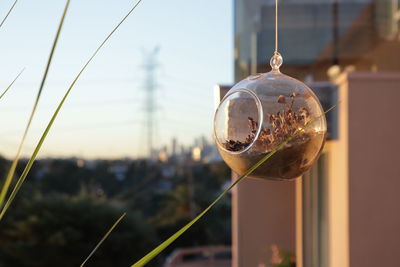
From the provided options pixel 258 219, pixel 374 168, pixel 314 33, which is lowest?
pixel 258 219

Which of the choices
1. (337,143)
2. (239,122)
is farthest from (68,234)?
(239,122)

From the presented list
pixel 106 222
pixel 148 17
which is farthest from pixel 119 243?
pixel 148 17

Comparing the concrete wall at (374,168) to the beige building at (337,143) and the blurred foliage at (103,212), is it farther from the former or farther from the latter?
the blurred foliage at (103,212)

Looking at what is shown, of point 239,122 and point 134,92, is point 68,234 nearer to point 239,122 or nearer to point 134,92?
point 134,92

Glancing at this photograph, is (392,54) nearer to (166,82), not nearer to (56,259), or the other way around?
(56,259)

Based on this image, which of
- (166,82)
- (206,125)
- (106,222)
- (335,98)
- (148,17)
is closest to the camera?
(335,98)

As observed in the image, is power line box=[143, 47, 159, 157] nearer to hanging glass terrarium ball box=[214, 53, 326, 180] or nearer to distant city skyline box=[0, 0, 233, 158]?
distant city skyline box=[0, 0, 233, 158]

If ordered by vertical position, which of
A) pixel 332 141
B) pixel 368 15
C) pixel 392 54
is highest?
pixel 368 15
